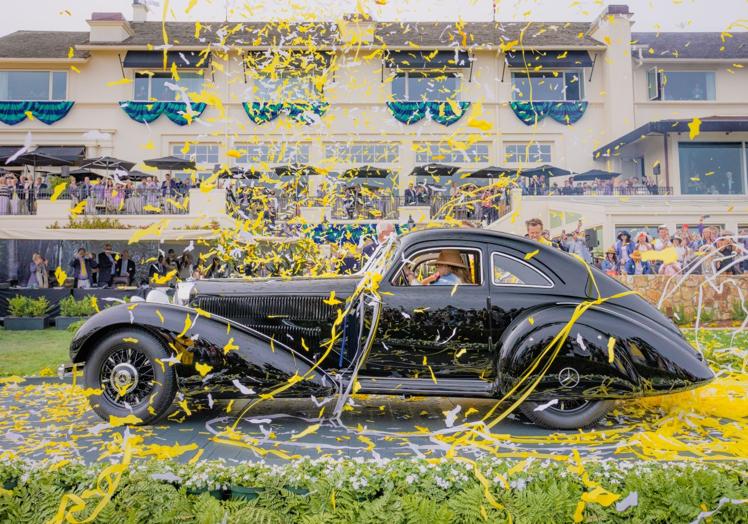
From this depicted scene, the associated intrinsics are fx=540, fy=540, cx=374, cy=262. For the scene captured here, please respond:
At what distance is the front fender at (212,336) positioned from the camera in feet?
14.2

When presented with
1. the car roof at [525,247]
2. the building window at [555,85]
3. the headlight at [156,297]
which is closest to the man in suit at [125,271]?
the headlight at [156,297]

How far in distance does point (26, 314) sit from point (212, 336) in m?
11.7

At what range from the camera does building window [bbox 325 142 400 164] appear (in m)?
26.6

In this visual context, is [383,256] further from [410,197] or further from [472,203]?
[472,203]

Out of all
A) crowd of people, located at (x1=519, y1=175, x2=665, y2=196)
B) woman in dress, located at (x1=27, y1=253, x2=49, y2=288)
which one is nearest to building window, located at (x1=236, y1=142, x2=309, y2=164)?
crowd of people, located at (x1=519, y1=175, x2=665, y2=196)

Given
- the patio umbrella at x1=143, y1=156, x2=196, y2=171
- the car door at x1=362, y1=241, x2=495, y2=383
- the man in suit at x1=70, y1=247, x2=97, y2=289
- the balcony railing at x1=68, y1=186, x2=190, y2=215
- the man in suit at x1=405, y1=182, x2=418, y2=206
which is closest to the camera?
the car door at x1=362, y1=241, x2=495, y2=383

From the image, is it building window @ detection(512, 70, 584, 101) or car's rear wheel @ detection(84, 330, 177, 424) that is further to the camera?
building window @ detection(512, 70, 584, 101)

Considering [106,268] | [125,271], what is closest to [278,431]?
[106,268]

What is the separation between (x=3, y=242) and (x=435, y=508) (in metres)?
21.9

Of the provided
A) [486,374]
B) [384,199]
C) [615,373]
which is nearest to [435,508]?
[486,374]

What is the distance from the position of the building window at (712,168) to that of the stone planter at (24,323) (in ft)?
88.2

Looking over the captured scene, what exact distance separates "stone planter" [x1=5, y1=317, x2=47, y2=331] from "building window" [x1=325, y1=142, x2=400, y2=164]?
52.0ft

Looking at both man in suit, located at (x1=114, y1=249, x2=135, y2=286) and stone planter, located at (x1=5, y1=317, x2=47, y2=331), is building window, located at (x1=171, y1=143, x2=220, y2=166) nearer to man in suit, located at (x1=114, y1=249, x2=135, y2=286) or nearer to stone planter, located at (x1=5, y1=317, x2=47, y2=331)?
man in suit, located at (x1=114, y1=249, x2=135, y2=286)

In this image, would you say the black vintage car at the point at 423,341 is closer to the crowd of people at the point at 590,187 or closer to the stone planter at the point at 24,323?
the stone planter at the point at 24,323
